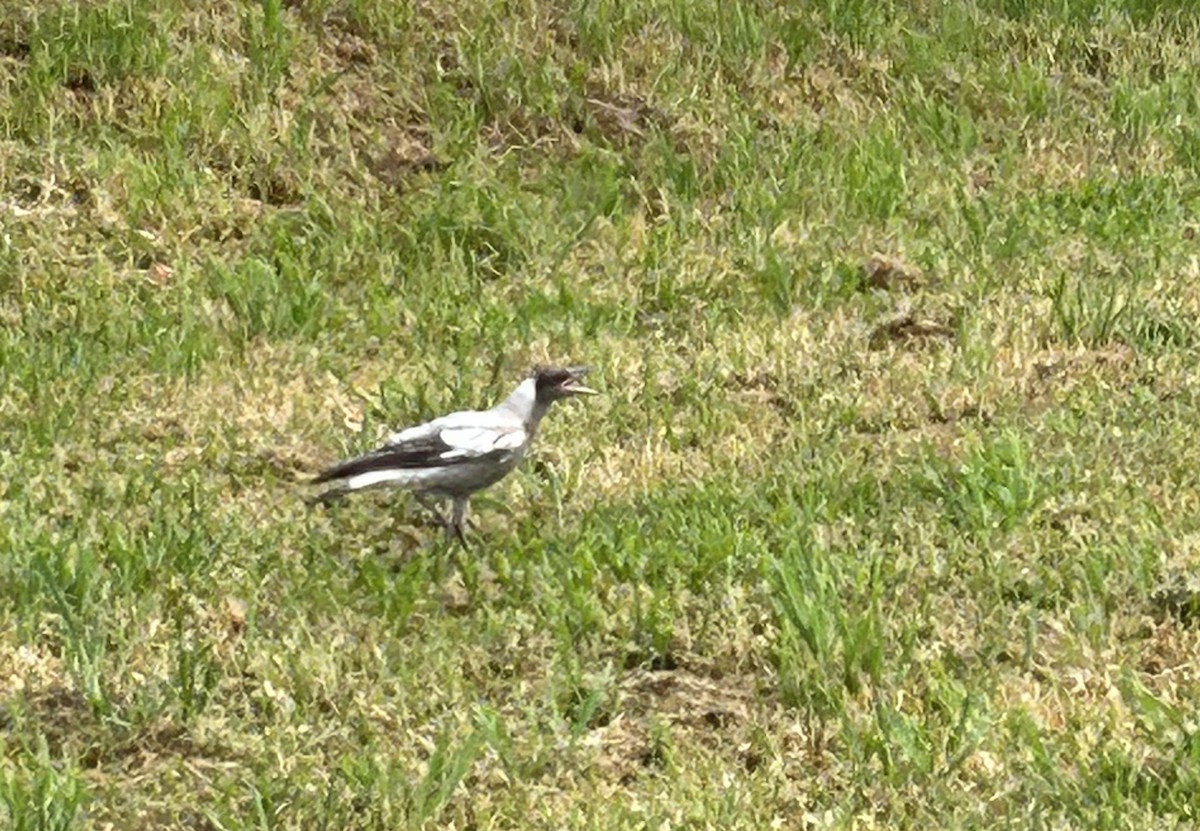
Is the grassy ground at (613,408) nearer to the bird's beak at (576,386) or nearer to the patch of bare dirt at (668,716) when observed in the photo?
the patch of bare dirt at (668,716)

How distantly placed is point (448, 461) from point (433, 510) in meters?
0.24

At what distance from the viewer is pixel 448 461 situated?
6.66 meters

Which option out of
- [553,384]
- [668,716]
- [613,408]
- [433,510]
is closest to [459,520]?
[433,510]

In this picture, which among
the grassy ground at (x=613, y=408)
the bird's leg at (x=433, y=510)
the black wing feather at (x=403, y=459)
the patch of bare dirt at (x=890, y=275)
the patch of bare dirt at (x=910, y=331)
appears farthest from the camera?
the patch of bare dirt at (x=890, y=275)

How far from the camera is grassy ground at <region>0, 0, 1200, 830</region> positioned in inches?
207

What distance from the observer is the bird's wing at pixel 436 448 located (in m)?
6.65

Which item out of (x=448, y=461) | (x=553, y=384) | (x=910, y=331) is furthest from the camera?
(x=910, y=331)

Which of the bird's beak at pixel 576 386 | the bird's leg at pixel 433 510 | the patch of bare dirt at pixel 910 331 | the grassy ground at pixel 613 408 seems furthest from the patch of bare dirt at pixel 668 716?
the patch of bare dirt at pixel 910 331

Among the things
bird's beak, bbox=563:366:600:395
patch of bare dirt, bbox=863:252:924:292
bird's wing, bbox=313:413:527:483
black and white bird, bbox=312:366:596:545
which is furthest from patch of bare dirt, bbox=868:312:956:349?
bird's wing, bbox=313:413:527:483

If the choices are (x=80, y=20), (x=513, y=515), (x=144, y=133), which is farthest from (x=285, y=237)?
(x=513, y=515)

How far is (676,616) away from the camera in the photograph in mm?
5973

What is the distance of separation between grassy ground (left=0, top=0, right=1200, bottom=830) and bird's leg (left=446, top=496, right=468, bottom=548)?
0.15 meters

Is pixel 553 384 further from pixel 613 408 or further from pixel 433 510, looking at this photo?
pixel 613 408

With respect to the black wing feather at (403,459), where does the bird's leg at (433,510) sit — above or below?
below
